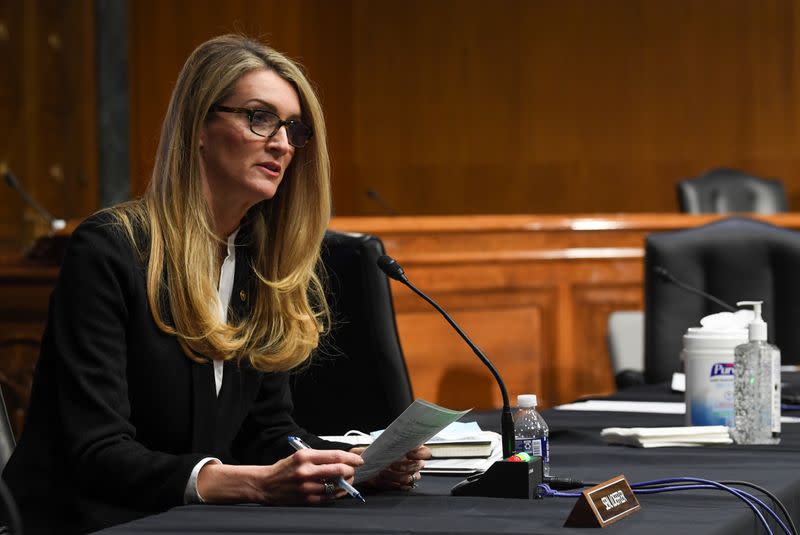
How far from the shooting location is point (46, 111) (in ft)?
23.0

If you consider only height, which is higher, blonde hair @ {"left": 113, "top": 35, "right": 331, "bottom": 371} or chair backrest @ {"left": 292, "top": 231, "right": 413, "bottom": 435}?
blonde hair @ {"left": 113, "top": 35, "right": 331, "bottom": 371}

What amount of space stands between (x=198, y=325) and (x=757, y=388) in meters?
0.96

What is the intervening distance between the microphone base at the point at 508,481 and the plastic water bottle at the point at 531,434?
170 millimetres

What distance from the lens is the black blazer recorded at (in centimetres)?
176

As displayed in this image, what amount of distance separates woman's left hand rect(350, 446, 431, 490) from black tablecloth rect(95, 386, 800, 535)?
0.02m

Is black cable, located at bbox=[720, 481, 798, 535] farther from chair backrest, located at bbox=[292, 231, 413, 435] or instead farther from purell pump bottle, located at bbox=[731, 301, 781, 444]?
chair backrest, located at bbox=[292, 231, 413, 435]

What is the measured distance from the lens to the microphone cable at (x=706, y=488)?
156 centimetres

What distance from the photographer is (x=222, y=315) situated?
81.6 inches

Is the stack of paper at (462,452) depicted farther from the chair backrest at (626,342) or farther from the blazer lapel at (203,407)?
the chair backrest at (626,342)

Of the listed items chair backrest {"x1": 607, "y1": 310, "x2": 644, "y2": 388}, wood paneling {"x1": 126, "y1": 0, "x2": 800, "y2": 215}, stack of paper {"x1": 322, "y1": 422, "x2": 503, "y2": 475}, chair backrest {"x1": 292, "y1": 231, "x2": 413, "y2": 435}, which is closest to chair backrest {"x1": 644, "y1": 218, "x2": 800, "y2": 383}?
chair backrest {"x1": 607, "y1": 310, "x2": 644, "y2": 388}

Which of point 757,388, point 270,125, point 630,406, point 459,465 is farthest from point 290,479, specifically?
point 630,406

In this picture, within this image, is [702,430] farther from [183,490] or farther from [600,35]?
[600,35]

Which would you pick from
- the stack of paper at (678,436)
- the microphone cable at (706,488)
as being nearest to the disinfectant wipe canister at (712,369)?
the stack of paper at (678,436)

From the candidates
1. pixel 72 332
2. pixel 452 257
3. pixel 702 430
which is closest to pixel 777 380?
pixel 702 430
